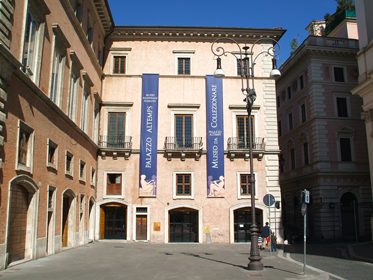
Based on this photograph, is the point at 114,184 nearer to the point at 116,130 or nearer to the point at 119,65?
the point at 116,130

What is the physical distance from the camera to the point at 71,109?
21.6 metres

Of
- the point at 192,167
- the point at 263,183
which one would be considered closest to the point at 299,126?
the point at 263,183

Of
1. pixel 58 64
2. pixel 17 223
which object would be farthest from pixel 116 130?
pixel 17 223

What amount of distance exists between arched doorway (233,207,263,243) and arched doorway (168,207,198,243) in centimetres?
303

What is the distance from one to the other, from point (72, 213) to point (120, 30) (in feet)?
51.5

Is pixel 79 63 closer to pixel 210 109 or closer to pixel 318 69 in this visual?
pixel 210 109

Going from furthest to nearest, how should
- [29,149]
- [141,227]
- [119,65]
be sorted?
1. [119,65]
2. [141,227]
3. [29,149]

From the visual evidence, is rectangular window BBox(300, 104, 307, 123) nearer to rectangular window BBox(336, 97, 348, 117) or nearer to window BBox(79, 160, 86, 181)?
rectangular window BBox(336, 97, 348, 117)

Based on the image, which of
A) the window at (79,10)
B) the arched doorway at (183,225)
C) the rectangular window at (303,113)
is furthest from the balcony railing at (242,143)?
the window at (79,10)

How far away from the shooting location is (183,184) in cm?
2744

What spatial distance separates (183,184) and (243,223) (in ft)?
17.8

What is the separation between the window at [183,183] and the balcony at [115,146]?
409cm

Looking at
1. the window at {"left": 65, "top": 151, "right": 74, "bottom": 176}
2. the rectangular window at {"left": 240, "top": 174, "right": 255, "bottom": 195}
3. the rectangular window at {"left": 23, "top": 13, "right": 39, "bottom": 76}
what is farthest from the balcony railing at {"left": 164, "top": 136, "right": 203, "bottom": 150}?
the rectangular window at {"left": 23, "top": 13, "right": 39, "bottom": 76}

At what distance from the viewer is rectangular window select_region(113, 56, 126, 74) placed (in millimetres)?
29719
